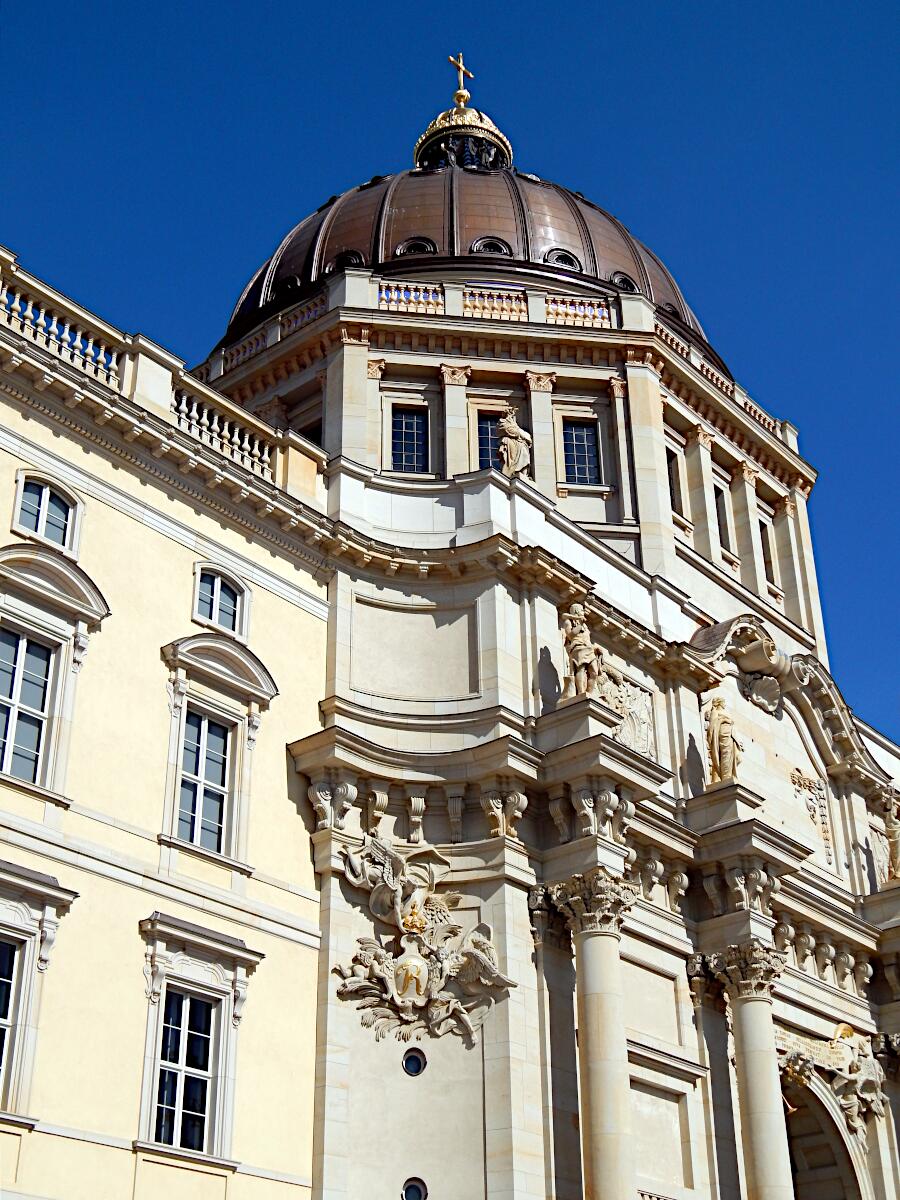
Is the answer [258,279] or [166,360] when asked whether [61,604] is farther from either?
[258,279]

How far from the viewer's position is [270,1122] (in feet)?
74.0

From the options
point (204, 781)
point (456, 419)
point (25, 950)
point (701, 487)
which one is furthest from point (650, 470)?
point (25, 950)

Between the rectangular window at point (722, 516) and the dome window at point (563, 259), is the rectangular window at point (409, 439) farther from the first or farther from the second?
the rectangular window at point (722, 516)

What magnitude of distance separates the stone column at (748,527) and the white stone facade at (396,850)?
5405 millimetres

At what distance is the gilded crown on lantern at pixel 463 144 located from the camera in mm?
53156

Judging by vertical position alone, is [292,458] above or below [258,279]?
below

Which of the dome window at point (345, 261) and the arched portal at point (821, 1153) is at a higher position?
the dome window at point (345, 261)

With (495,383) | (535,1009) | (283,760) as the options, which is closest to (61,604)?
(283,760)

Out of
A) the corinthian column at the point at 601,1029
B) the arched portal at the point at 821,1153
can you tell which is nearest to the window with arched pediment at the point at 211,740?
the corinthian column at the point at 601,1029

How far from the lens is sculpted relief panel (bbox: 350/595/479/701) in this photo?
27.9 metres

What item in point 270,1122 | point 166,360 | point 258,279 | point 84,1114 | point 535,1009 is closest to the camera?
point 84,1114

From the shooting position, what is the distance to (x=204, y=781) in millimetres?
24141

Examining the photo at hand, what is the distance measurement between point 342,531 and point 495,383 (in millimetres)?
11345

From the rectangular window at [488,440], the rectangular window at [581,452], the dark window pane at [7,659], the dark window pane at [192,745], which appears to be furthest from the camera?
the rectangular window at [581,452]
